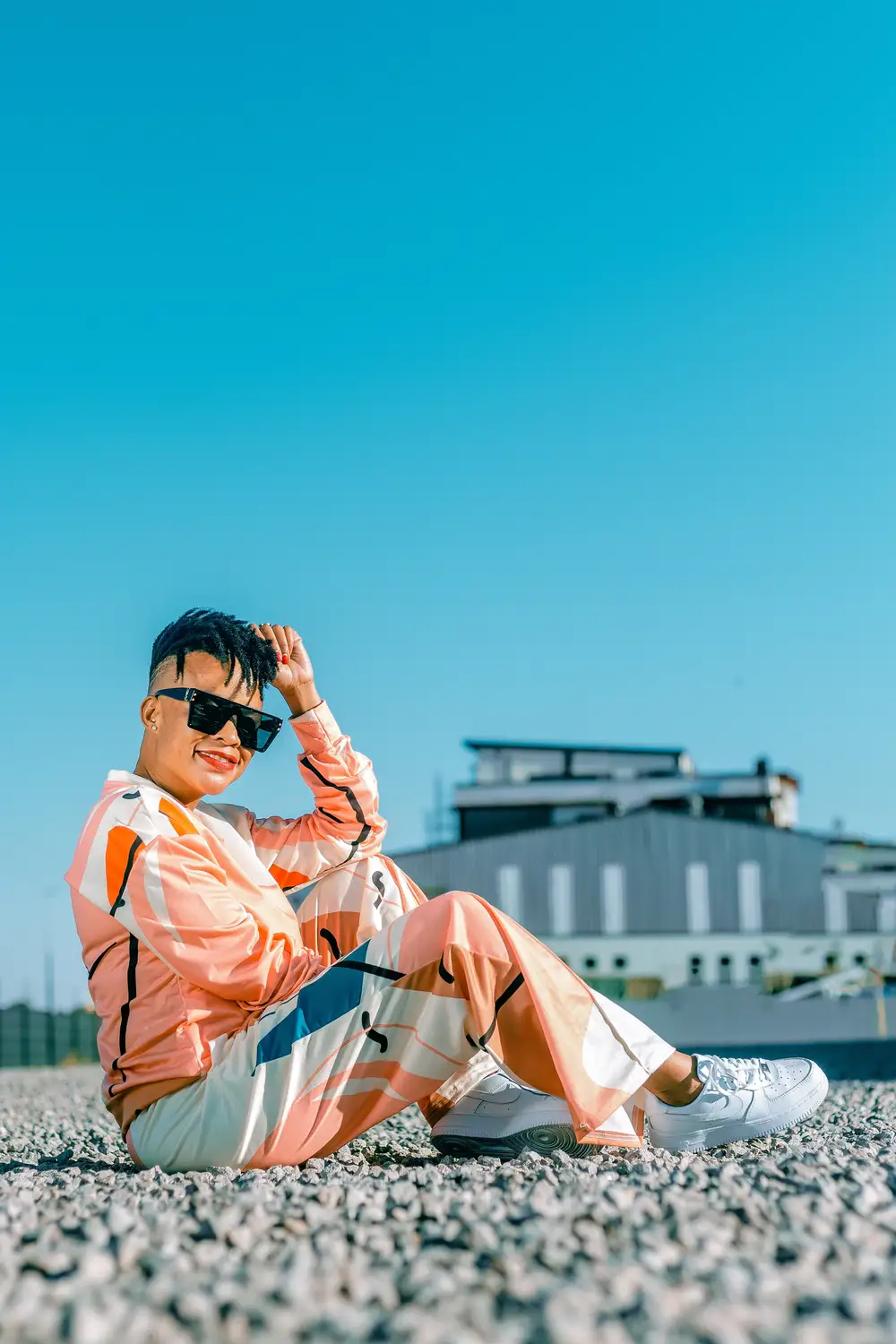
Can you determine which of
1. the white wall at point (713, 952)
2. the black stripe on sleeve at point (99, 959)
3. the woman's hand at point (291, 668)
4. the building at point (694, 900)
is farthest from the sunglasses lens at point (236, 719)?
the white wall at point (713, 952)

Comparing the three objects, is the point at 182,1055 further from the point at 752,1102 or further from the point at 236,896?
the point at 752,1102

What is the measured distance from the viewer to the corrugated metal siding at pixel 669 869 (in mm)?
29062

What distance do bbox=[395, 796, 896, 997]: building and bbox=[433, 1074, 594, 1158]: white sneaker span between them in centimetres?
2637

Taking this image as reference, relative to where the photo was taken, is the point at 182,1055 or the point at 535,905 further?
the point at 535,905

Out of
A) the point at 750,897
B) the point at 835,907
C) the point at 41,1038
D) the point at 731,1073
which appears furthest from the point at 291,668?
the point at 835,907

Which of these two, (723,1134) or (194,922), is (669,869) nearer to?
(723,1134)

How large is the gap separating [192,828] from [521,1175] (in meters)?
1.09

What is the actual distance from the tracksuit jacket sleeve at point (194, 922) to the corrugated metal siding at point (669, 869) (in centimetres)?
2642

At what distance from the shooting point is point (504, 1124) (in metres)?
2.86

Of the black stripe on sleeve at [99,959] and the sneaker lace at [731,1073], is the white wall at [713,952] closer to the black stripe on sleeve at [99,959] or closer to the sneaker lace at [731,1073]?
the sneaker lace at [731,1073]

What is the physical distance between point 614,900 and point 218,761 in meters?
27.4

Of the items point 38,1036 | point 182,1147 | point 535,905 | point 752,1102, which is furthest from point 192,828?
point 535,905

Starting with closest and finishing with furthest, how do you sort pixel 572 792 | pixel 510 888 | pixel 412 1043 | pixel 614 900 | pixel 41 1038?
1. pixel 412 1043
2. pixel 41 1038
3. pixel 614 900
4. pixel 510 888
5. pixel 572 792

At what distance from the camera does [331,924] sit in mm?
3145
